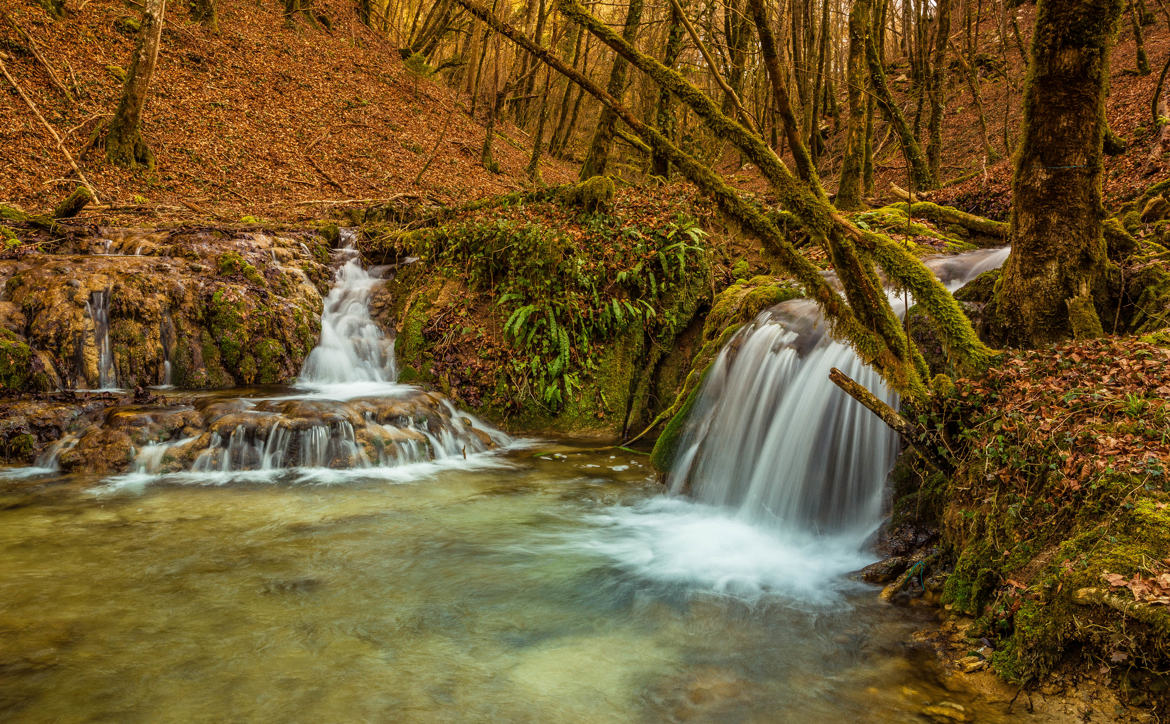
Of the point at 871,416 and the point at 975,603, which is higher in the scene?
the point at 871,416

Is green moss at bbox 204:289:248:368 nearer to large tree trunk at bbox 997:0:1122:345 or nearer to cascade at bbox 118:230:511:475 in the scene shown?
cascade at bbox 118:230:511:475

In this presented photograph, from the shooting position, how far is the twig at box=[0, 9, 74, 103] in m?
14.6

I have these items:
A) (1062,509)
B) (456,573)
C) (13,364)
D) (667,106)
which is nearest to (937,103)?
(667,106)

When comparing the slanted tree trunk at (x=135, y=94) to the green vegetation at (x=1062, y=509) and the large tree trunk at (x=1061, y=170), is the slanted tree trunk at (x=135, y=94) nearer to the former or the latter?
the large tree trunk at (x=1061, y=170)

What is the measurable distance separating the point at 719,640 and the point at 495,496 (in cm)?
361

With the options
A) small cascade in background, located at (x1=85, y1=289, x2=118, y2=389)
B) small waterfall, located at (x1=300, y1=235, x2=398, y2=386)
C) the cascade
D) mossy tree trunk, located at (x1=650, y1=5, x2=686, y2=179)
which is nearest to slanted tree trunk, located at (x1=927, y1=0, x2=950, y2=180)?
mossy tree trunk, located at (x1=650, y1=5, x2=686, y2=179)

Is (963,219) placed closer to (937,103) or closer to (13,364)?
(937,103)

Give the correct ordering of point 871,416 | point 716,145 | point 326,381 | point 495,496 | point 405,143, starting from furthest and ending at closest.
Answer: point 716,145
point 405,143
point 326,381
point 495,496
point 871,416

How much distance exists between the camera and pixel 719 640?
4.24 meters

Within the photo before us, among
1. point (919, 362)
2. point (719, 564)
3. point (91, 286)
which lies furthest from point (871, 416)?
point (91, 286)

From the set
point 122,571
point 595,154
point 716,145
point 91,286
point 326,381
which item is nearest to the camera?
point 122,571

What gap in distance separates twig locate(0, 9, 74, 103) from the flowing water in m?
11.4

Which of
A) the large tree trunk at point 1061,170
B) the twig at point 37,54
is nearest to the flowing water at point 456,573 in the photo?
the large tree trunk at point 1061,170

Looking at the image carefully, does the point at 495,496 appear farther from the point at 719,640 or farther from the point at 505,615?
the point at 719,640
